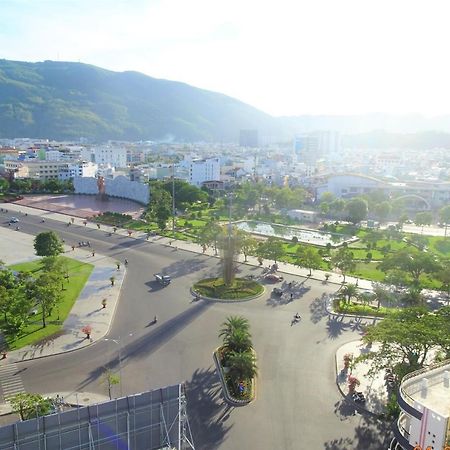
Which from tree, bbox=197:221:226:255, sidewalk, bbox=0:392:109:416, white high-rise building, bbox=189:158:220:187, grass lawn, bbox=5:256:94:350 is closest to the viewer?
sidewalk, bbox=0:392:109:416

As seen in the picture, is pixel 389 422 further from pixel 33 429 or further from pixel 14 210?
pixel 14 210

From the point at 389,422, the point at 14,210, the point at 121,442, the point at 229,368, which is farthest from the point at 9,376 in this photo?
the point at 14,210

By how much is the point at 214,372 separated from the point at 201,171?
3368 inches

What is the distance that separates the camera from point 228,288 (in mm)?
37656

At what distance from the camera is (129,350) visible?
27.1 metres

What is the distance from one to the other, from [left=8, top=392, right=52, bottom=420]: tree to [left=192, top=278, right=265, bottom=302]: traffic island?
57.2ft

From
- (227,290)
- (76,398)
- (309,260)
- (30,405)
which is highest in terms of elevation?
(309,260)

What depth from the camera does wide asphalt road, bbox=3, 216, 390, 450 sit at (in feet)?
65.5

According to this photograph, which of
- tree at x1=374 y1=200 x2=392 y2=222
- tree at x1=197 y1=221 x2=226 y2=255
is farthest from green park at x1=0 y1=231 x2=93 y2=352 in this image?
tree at x1=374 y1=200 x2=392 y2=222

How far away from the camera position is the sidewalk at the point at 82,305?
2702 cm

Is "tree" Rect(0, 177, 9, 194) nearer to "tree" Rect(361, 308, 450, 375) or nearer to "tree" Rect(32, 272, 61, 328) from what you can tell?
"tree" Rect(32, 272, 61, 328)

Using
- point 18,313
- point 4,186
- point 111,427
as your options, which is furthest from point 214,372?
point 4,186

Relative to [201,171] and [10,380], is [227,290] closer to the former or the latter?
[10,380]

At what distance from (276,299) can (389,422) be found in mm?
16040
